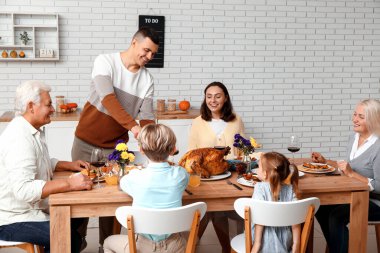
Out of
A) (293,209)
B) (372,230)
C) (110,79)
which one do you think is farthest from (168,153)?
(372,230)

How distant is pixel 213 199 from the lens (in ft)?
9.51

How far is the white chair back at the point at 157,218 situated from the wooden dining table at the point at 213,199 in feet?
0.88

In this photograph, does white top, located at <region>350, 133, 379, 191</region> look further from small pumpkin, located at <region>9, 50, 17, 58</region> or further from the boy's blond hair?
small pumpkin, located at <region>9, 50, 17, 58</region>

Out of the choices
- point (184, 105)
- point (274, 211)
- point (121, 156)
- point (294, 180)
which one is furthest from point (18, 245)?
point (184, 105)

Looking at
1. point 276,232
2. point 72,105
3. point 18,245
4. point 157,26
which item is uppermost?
Result: point 157,26

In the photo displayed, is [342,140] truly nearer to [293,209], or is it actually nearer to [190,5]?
[190,5]

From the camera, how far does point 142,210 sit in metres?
2.46

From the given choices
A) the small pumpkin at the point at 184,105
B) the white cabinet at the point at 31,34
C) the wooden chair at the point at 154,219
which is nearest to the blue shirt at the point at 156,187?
the wooden chair at the point at 154,219

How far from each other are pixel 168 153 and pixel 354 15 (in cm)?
485

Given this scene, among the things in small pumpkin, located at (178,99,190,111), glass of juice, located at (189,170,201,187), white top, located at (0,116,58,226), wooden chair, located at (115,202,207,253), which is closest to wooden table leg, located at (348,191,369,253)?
glass of juice, located at (189,170,201,187)

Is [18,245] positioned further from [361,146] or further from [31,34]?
[31,34]

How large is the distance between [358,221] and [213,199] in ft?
3.23

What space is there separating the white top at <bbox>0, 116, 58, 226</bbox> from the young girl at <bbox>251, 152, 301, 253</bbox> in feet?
4.03

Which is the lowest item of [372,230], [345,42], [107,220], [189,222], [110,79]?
[372,230]
